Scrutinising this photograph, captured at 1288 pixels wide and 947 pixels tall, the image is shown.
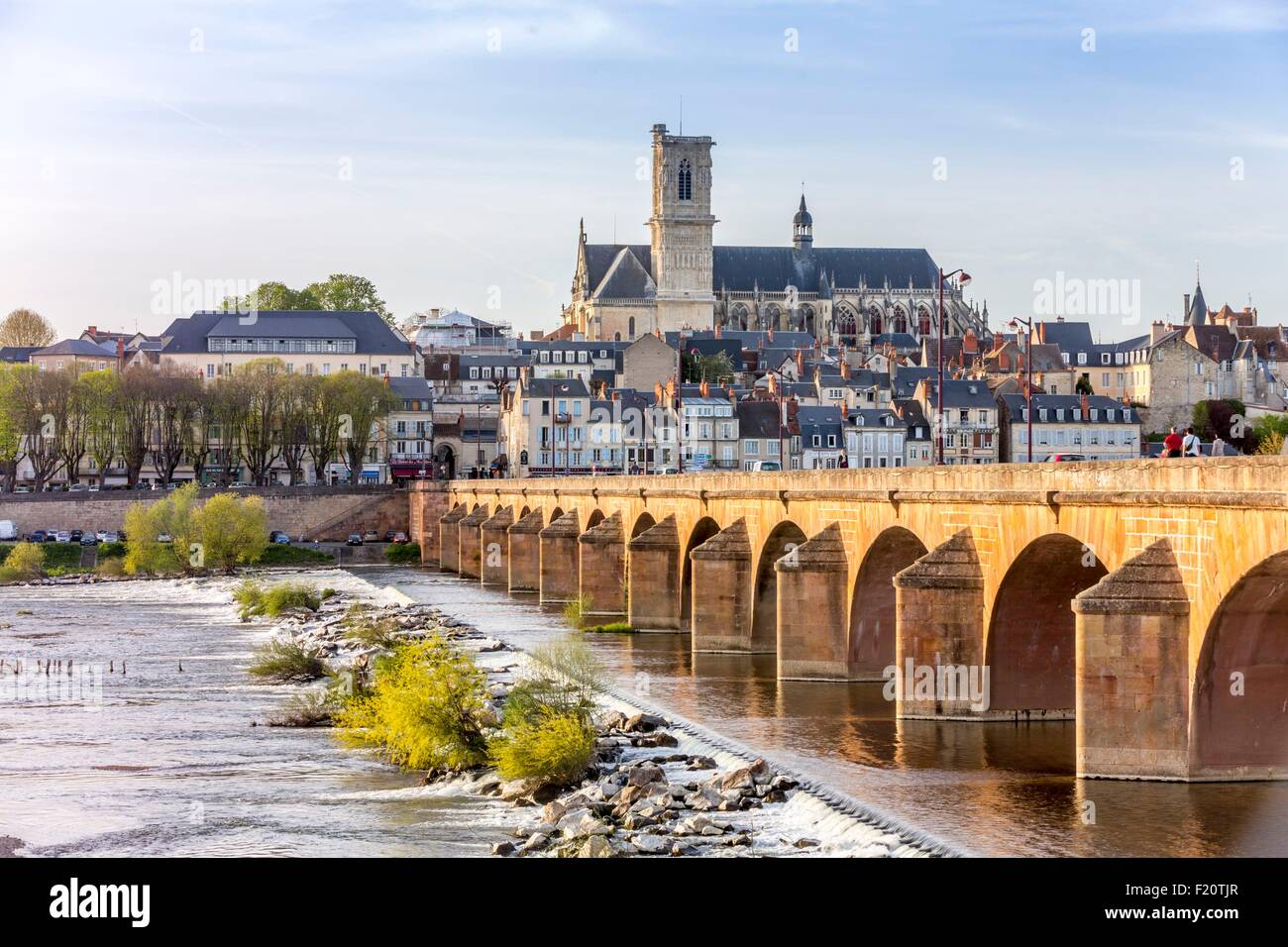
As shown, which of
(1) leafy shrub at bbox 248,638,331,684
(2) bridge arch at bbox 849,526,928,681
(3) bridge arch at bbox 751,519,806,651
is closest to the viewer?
(2) bridge arch at bbox 849,526,928,681

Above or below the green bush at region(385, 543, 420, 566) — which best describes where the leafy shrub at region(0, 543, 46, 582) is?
above

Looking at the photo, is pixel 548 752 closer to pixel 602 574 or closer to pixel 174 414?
pixel 602 574

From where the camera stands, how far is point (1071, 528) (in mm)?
28234

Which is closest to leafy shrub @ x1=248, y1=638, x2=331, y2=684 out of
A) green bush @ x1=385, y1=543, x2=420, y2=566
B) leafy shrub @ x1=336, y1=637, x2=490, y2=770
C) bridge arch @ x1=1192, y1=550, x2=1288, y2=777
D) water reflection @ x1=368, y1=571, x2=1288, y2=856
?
water reflection @ x1=368, y1=571, x2=1288, y2=856

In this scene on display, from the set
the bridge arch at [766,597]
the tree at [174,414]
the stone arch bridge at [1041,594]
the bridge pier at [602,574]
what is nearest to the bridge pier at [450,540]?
the tree at [174,414]

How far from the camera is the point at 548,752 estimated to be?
28.1m

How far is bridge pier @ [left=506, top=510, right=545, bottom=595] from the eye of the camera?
7412cm

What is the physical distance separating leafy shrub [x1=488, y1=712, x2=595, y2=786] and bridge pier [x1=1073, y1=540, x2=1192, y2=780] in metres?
7.26

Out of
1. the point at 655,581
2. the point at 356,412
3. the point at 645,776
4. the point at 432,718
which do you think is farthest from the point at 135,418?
the point at 645,776

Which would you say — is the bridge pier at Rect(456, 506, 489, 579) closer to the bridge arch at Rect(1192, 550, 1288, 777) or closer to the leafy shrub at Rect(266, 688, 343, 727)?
the leafy shrub at Rect(266, 688, 343, 727)

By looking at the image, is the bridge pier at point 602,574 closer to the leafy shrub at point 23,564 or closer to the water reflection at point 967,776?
the water reflection at point 967,776

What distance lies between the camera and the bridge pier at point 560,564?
66438 mm

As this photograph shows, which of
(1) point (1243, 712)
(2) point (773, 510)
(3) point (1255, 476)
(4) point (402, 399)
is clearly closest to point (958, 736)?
(1) point (1243, 712)
